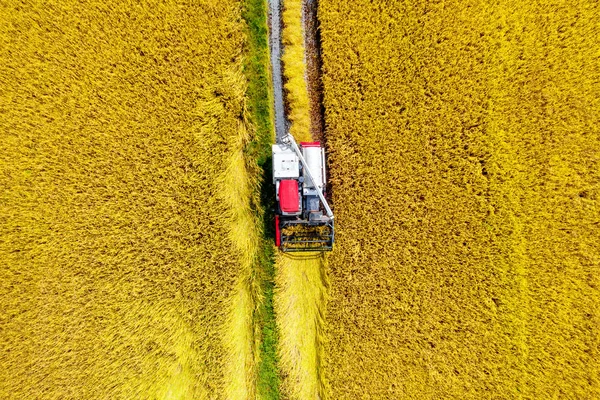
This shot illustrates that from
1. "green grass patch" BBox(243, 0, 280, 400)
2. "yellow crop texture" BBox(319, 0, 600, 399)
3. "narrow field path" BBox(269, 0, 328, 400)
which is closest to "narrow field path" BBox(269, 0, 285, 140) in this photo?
"narrow field path" BBox(269, 0, 328, 400)

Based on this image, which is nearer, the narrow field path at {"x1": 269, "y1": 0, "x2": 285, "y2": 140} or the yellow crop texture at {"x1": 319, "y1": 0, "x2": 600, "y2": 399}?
the yellow crop texture at {"x1": 319, "y1": 0, "x2": 600, "y2": 399}

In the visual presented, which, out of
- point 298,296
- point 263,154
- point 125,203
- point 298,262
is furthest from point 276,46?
point 298,296

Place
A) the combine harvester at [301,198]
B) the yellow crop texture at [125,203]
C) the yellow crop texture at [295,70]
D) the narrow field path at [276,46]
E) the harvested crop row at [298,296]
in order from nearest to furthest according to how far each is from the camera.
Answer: the yellow crop texture at [125,203], the combine harvester at [301,198], the harvested crop row at [298,296], the yellow crop texture at [295,70], the narrow field path at [276,46]

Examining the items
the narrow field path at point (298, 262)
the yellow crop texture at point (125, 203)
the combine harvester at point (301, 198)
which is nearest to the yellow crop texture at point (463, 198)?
the narrow field path at point (298, 262)

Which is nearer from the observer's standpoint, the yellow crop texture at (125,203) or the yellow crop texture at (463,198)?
the yellow crop texture at (125,203)

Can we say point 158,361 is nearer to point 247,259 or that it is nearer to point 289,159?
point 247,259

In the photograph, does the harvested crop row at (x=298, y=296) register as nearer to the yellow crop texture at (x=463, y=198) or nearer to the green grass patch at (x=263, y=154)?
the green grass patch at (x=263, y=154)

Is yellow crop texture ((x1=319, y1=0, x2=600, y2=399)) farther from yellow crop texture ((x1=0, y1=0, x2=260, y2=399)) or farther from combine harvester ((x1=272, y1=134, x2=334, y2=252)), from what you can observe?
yellow crop texture ((x1=0, y1=0, x2=260, y2=399))
